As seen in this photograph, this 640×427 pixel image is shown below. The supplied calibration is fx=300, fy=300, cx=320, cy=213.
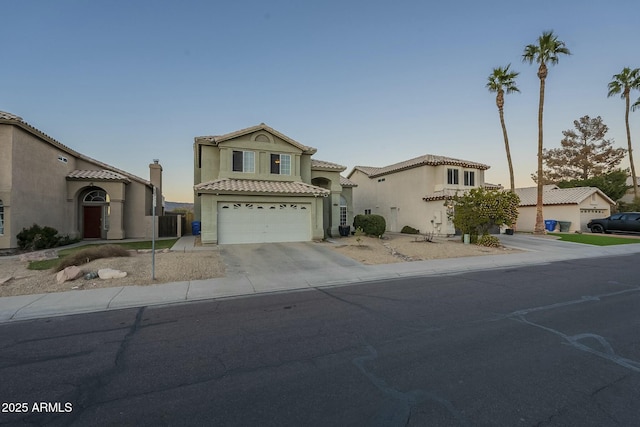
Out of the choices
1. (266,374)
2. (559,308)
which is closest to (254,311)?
(266,374)

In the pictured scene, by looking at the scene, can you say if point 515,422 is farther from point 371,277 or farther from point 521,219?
Answer: point 521,219

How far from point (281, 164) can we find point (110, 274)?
12606 millimetres

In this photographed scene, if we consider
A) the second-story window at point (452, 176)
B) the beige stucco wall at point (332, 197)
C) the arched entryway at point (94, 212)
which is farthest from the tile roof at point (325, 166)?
the arched entryway at point (94, 212)

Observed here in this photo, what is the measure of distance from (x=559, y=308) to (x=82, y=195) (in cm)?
2529

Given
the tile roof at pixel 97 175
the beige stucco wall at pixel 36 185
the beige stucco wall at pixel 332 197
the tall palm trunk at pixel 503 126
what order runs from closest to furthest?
the beige stucco wall at pixel 36 185 < the tile roof at pixel 97 175 < the beige stucco wall at pixel 332 197 < the tall palm trunk at pixel 503 126

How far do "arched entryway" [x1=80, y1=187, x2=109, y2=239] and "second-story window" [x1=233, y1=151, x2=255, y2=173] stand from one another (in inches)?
367

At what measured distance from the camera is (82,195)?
2009 centimetres

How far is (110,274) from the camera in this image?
358 inches

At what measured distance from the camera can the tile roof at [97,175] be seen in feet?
61.6

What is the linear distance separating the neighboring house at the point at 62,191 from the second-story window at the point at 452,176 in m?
23.4

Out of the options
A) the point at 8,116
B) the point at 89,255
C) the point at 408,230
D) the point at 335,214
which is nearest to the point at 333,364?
the point at 89,255

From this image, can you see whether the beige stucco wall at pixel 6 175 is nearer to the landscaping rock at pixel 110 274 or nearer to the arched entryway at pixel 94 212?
the arched entryway at pixel 94 212

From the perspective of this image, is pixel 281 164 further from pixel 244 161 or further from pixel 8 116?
pixel 8 116

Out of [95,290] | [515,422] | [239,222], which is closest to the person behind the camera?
[515,422]
